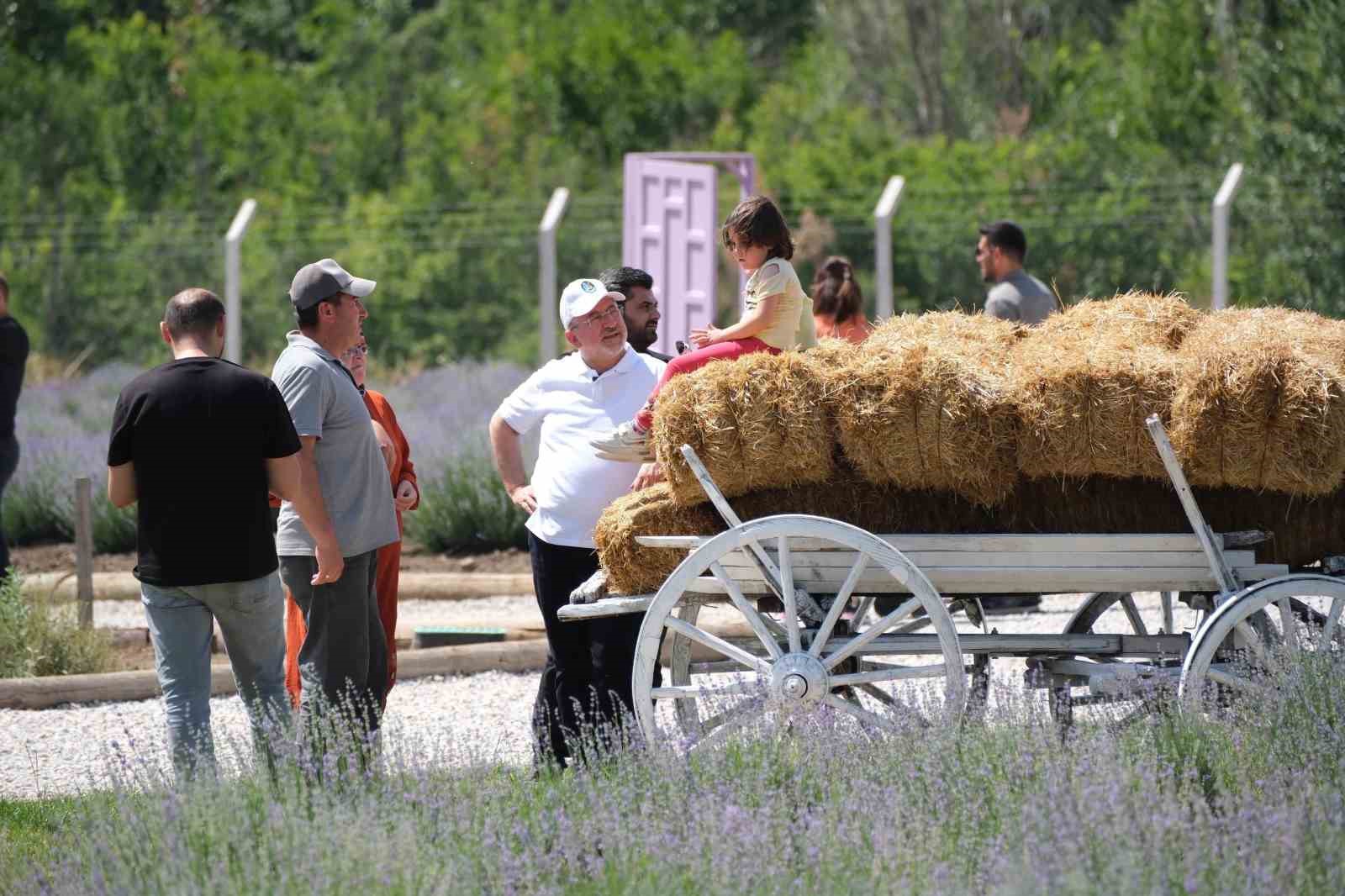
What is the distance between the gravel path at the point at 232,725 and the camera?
6.53 meters

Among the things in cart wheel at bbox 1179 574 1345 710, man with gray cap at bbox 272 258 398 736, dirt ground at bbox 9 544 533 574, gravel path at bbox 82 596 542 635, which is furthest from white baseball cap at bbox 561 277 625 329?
dirt ground at bbox 9 544 533 574

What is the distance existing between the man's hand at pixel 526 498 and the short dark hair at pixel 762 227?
115 centimetres

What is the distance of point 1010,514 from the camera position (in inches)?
222

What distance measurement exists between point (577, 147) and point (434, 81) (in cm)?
317

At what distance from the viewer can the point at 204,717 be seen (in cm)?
543

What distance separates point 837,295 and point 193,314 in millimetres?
4261

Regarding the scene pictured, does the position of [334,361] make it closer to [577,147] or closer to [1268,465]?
[1268,465]

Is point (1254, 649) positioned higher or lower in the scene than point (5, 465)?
lower

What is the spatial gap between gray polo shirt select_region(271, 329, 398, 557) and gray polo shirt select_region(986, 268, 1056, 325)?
409 centimetres

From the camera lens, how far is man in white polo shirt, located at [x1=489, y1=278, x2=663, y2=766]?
20.2ft

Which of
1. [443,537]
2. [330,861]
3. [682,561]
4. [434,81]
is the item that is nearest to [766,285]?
[682,561]

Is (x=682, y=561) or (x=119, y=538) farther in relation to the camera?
(x=119, y=538)

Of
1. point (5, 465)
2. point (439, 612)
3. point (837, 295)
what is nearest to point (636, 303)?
point (837, 295)

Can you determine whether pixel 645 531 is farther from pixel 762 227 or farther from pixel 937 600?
pixel 762 227
